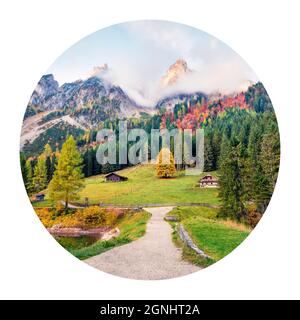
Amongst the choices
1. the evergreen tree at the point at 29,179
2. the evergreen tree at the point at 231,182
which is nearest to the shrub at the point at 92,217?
the evergreen tree at the point at 29,179

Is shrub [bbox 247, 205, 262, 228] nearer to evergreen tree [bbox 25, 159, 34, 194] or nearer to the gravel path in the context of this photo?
the gravel path

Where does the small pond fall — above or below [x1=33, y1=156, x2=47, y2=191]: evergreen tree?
below

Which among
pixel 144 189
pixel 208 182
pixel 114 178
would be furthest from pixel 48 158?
pixel 208 182

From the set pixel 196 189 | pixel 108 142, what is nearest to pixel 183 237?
pixel 196 189

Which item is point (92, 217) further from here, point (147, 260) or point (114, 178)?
point (147, 260)

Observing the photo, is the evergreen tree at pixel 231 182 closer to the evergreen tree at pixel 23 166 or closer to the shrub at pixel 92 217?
the shrub at pixel 92 217

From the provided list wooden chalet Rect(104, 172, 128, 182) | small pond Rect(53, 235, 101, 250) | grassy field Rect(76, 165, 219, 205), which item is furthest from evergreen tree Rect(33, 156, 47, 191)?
wooden chalet Rect(104, 172, 128, 182)
